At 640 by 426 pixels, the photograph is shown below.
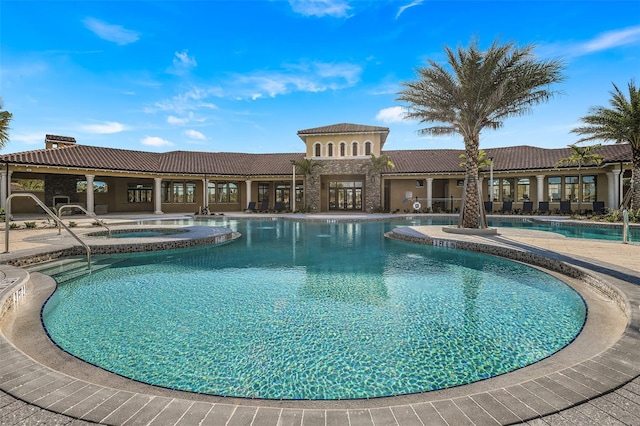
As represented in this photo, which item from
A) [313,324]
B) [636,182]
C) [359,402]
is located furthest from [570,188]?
[359,402]

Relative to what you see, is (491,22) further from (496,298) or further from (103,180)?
(103,180)

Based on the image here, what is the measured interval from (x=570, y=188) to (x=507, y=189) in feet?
13.7

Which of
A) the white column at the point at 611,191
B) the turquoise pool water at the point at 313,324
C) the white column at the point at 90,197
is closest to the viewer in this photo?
the turquoise pool water at the point at 313,324

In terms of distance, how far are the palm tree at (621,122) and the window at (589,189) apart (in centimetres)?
732

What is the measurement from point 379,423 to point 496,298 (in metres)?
4.24

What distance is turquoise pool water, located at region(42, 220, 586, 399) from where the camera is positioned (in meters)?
3.08

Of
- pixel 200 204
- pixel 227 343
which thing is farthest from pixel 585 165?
pixel 200 204

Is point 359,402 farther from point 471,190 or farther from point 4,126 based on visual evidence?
point 4,126

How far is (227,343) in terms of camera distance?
3770mm

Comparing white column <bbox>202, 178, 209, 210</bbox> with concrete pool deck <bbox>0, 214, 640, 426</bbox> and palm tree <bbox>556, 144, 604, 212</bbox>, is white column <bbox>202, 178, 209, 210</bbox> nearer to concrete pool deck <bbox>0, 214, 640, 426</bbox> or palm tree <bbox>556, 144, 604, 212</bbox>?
concrete pool deck <bbox>0, 214, 640, 426</bbox>

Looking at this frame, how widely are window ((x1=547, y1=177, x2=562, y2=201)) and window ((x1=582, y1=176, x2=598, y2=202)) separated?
1.45 metres

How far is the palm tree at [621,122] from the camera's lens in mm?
16461

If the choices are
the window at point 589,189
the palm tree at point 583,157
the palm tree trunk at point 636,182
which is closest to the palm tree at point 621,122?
the palm tree trunk at point 636,182

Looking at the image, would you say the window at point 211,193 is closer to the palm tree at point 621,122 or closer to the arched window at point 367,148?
the arched window at point 367,148
